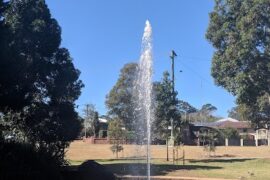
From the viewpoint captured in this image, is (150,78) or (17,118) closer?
(150,78)

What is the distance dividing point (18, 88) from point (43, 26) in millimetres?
8641

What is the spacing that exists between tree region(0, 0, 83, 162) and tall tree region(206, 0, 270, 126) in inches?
429

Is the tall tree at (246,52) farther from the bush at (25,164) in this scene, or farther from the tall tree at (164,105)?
the bush at (25,164)

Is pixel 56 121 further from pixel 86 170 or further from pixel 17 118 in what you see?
pixel 86 170

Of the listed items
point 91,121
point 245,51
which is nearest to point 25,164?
point 245,51

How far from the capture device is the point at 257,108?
118 feet

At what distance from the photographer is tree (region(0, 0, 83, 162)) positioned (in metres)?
26.3

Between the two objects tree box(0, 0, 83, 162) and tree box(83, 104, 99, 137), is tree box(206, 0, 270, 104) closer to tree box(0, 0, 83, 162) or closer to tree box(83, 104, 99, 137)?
tree box(0, 0, 83, 162)

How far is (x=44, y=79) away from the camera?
2847 centimetres

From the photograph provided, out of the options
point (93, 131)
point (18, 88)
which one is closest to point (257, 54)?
point (18, 88)

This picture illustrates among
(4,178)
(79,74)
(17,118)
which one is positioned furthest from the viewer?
(79,74)

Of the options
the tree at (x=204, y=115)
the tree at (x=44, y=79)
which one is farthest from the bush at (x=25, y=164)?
the tree at (x=204, y=115)

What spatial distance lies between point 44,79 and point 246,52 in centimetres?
1347

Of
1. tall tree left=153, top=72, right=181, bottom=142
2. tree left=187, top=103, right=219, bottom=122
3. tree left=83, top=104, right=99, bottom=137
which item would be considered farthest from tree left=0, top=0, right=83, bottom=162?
tree left=187, top=103, right=219, bottom=122
